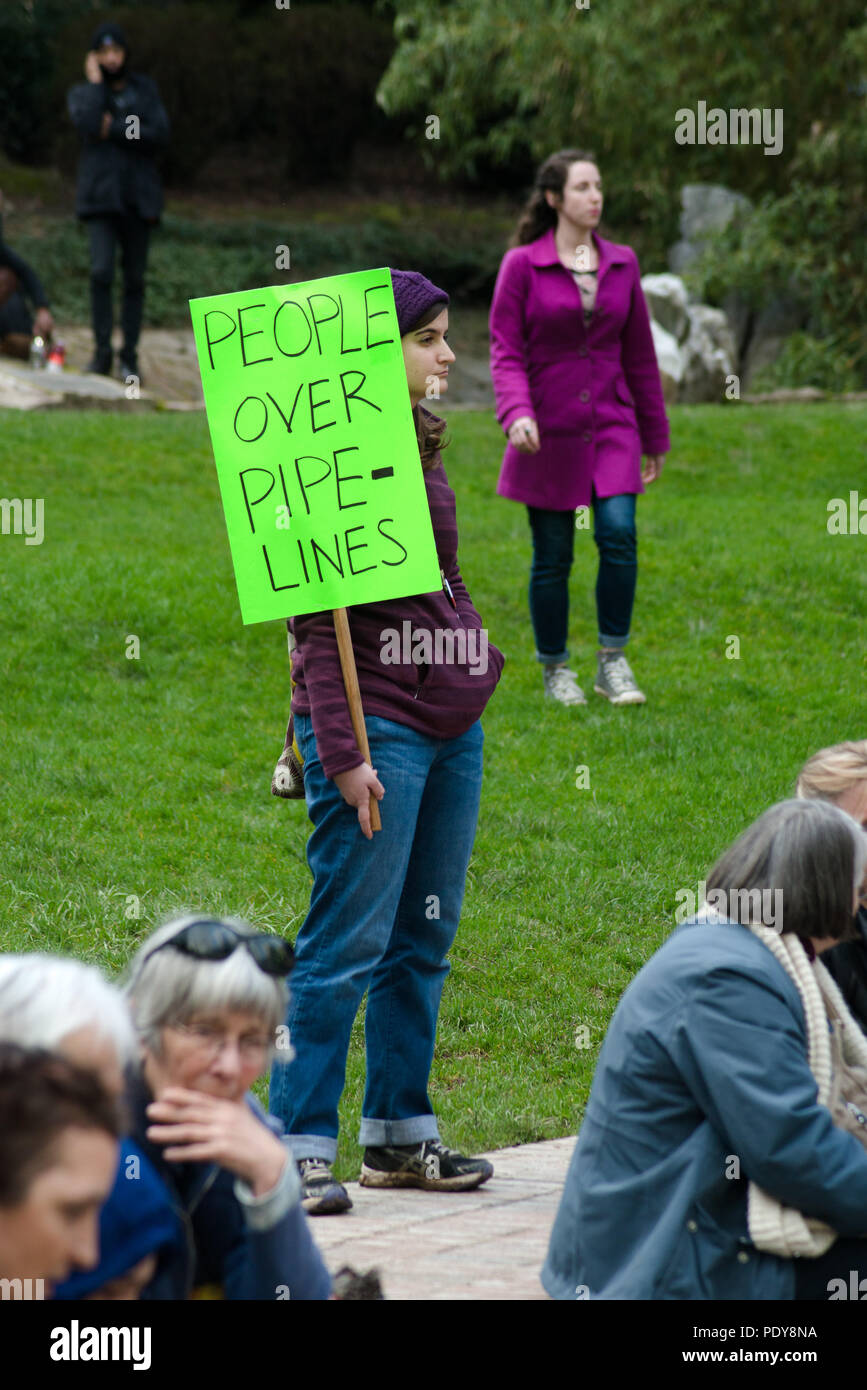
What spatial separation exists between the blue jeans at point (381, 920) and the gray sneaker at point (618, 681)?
4071mm

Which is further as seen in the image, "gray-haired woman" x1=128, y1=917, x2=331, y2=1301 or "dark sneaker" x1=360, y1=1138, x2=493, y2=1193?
"dark sneaker" x1=360, y1=1138, x2=493, y2=1193

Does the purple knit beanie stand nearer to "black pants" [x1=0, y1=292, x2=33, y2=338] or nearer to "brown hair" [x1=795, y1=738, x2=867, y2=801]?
"brown hair" [x1=795, y1=738, x2=867, y2=801]

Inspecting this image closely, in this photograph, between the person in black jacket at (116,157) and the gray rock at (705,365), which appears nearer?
the person in black jacket at (116,157)

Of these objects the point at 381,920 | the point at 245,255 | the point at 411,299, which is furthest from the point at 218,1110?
the point at 245,255

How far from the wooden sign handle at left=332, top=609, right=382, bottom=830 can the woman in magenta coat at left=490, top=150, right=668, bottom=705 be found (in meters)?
3.78

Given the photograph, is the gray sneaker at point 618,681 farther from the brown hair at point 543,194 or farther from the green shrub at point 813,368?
the green shrub at point 813,368

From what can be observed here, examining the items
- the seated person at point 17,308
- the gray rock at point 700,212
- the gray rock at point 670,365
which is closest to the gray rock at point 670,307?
the gray rock at point 670,365

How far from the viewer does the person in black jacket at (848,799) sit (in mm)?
3756

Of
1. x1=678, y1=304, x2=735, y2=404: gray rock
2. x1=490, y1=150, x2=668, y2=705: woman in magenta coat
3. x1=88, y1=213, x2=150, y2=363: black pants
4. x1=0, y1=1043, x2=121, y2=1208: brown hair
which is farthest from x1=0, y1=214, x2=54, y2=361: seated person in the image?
x1=0, y1=1043, x2=121, y2=1208: brown hair

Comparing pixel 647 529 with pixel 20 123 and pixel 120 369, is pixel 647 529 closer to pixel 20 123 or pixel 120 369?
pixel 120 369

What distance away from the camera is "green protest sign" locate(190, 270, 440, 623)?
3914 millimetres

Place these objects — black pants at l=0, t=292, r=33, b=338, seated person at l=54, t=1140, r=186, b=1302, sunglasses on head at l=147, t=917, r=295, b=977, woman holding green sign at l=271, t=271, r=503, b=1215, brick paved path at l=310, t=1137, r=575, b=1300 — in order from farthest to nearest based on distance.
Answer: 1. black pants at l=0, t=292, r=33, b=338
2. woman holding green sign at l=271, t=271, r=503, b=1215
3. brick paved path at l=310, t=1137, r=575, b=1300
4. sunglasses on head at l=147, t=917, r=295, b=977
5. seated person at l=54, t=1140, r=186, b=1302

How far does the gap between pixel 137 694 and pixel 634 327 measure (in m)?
2.83

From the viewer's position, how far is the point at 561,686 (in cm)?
824
